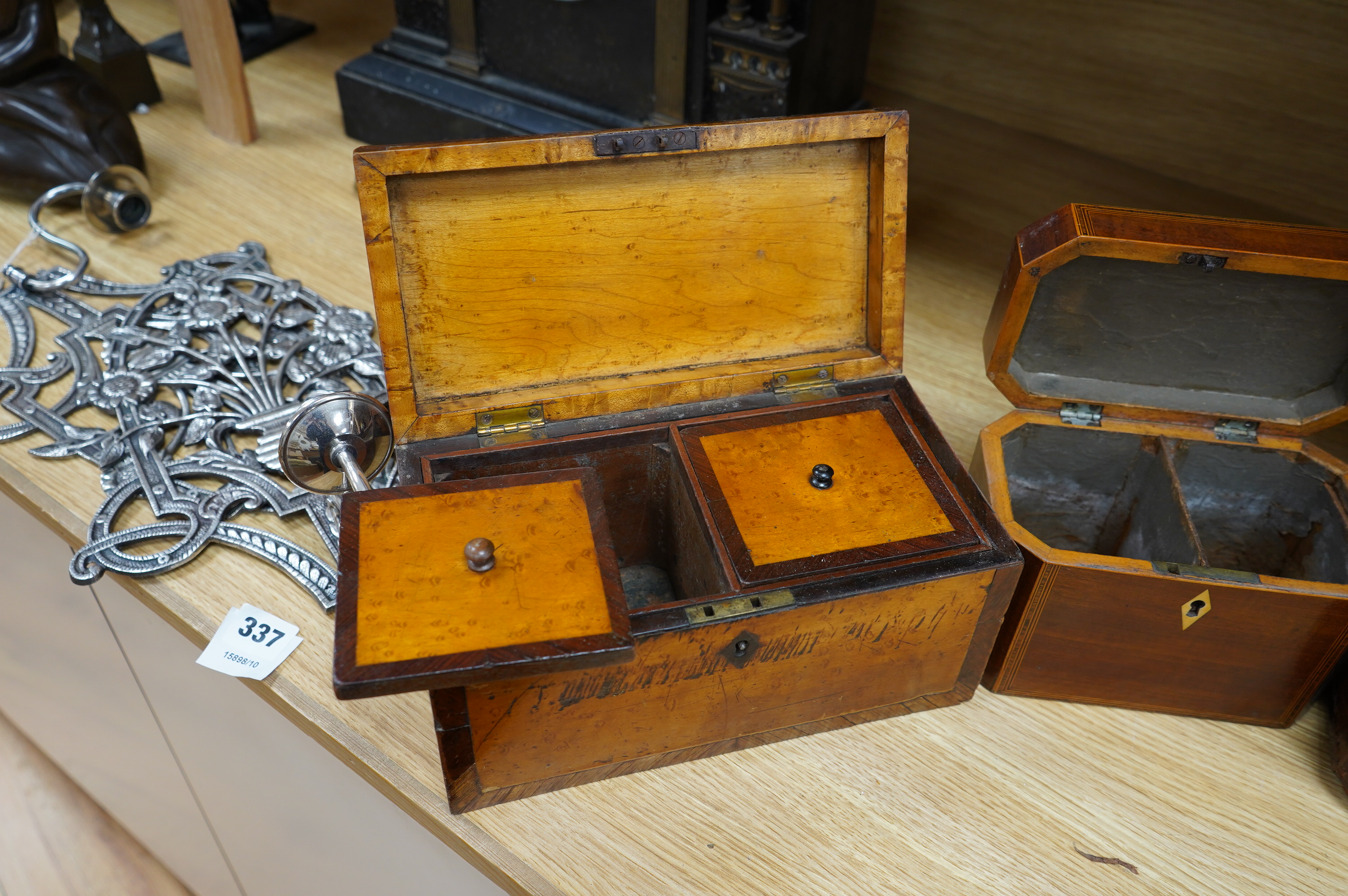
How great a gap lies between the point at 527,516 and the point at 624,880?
376 millimetres

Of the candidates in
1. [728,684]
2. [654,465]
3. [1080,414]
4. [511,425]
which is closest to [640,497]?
[654,465]

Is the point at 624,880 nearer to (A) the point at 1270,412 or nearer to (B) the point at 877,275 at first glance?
(B) the point at 877,275

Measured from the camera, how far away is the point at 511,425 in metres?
1.12

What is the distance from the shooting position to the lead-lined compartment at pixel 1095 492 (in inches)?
48.2

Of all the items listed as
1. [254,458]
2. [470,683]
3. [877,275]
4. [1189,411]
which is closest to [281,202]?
[254,458]

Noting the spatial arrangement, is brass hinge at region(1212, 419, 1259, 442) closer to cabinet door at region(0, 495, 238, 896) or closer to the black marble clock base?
the black marble clock base

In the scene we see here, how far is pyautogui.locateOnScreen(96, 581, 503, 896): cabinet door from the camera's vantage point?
3.77ft

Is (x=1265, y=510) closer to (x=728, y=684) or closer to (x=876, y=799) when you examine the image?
(x=876, y=799)

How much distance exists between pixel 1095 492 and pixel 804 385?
43cm

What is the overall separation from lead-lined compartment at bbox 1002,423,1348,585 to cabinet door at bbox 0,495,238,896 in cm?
128

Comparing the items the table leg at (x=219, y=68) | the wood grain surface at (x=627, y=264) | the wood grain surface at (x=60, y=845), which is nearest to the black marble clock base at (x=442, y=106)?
the table leg at (x=219, y=68)

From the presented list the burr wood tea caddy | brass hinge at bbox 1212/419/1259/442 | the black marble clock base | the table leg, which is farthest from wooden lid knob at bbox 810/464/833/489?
the table leg

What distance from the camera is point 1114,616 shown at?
104 centimetres

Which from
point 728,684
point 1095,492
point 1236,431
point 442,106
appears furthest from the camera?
point 442,106
